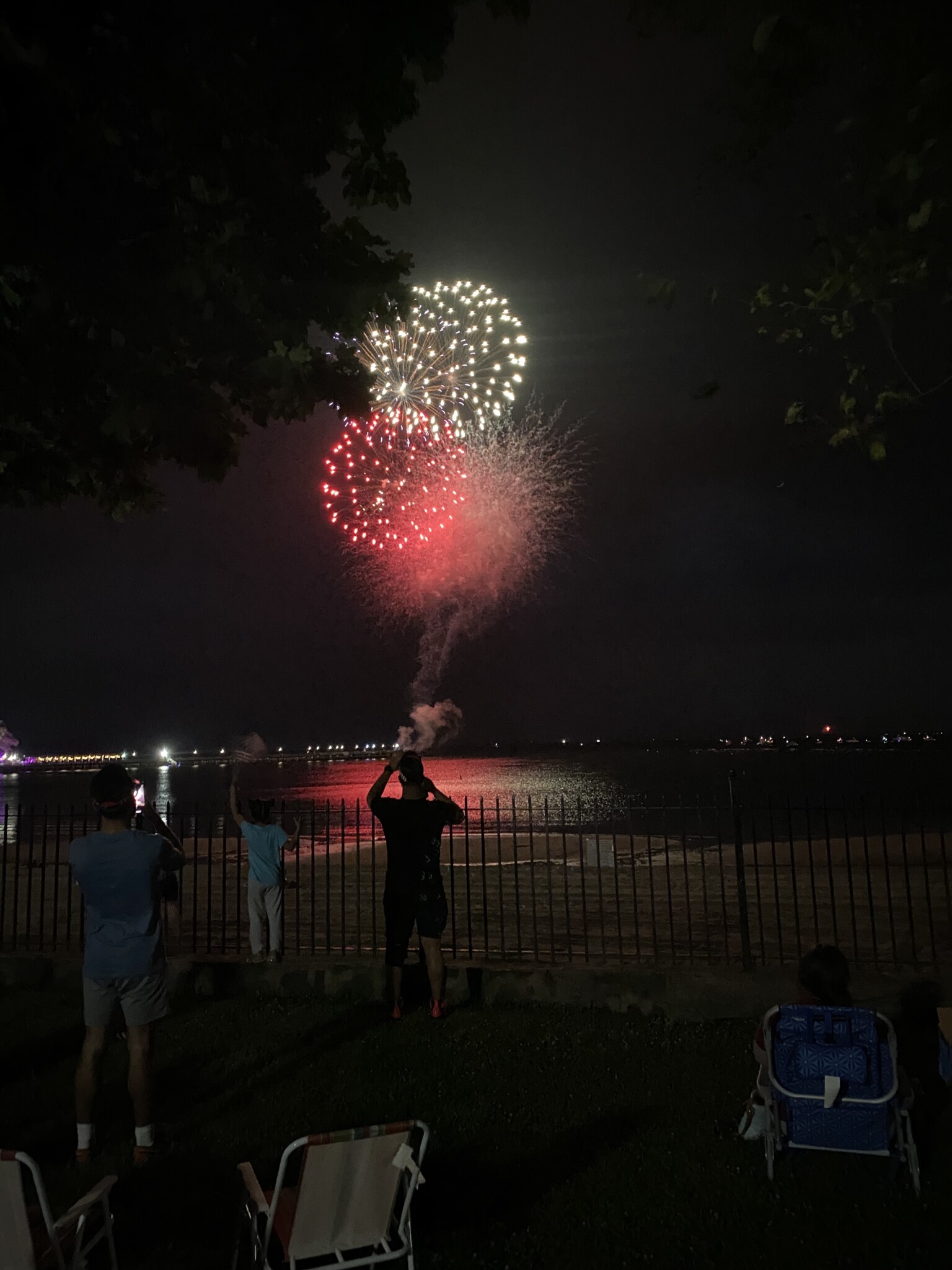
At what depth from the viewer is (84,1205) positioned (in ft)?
11.4

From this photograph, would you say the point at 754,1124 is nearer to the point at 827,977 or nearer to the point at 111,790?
the point at 827,977

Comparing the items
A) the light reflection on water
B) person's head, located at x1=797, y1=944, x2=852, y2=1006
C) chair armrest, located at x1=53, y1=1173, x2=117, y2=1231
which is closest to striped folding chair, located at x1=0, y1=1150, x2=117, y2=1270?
chair armrest, located at x1=53, y1=1173, x2=117, y2=1231

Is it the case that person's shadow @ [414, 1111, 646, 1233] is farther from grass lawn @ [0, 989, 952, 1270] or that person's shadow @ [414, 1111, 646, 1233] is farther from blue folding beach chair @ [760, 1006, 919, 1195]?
blue folding beach chair @ [760, 1006, 919, 1195]

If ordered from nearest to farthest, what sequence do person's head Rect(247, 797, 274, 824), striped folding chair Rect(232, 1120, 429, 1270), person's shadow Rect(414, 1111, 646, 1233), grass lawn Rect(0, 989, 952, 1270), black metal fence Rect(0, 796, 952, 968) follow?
striped folding chair Rect(232, 1120, 429, 1270)
grass lawn Rect(0, 989, 952, 1270)
person's shadow Rect(414, 1111, 646, 1233)
black metal fence Rect(0, 796, 952, 968)
person's head Rect(247, 797, 274, 824)

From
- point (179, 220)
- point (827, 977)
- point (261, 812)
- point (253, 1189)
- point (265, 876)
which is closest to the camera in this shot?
point (253, 1189)

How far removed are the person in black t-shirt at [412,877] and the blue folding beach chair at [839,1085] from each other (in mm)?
3252

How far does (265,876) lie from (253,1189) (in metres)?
6.15

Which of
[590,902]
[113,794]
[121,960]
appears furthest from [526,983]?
[590,902]

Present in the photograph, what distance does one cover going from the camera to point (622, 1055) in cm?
658

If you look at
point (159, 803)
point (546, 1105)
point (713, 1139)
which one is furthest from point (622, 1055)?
point (159, 803)

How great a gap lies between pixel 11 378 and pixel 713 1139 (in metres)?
8.44

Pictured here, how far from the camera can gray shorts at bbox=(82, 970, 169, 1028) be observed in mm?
5082

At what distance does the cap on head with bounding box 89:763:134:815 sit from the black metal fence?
129 centimetres

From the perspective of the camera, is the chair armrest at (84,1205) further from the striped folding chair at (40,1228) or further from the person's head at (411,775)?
the person's head at (411,775)
